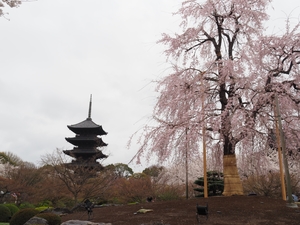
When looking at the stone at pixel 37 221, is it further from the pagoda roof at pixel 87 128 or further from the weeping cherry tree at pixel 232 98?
the pagoda roof at pixel 87 128

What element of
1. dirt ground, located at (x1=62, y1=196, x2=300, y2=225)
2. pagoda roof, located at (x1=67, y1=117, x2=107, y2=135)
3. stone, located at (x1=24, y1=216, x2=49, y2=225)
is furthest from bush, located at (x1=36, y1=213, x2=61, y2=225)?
pagoda roof, located at (x1=67, y1=117, x2=107, y2=135)

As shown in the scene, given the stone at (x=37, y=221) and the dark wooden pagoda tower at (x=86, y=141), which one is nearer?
the stone at (x=37, y=221)

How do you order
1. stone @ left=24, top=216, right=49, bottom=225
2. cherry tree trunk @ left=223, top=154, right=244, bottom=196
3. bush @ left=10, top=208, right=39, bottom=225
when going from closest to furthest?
stone @ left=24, top=216, right=49, bottom=225
bush @ left=10, top=208, right=39, bottom=225
cherry tree trunk @ left=223, top=154, right=244, bottom=196

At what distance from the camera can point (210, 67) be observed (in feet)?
40.3

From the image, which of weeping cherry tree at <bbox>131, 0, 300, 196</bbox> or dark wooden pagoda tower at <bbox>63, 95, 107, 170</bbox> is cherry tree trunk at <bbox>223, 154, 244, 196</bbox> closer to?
weeping cherry tree at <bbox>131, 0, 300, 196</bbox>

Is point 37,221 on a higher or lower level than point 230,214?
lower

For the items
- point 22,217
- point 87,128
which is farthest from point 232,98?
point 87,128

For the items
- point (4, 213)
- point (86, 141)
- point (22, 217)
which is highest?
point (86, 141)

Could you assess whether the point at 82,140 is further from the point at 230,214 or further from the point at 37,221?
the point at 230,214

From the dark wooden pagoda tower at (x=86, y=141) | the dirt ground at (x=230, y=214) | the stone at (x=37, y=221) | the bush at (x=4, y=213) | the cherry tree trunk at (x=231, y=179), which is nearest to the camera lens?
the dirt ground at (x=230, y=214)

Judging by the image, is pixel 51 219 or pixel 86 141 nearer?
pixel 51 219

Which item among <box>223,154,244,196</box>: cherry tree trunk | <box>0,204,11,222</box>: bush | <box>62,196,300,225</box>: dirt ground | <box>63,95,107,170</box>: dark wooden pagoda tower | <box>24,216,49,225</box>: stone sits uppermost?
<box>63,95,107,170</box>: dark wooden pagoda tower

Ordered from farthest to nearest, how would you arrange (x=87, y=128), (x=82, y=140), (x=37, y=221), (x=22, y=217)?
(x=87, y=128), (x=82, y=140), (x=22, y=217), (x=37, y=221)

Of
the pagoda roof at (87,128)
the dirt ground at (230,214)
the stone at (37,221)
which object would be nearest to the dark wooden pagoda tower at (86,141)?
the pagoda roof at (87,128)
